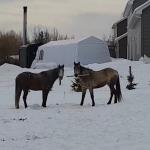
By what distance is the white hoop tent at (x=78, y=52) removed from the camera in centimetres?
4681

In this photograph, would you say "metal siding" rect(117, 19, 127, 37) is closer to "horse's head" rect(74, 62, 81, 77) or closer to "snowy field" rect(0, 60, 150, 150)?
"snowy field" rect(0, 60, 150, 150)

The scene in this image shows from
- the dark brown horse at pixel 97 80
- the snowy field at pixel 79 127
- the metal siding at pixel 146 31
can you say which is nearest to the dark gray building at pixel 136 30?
the metal siding at pixel 146 31

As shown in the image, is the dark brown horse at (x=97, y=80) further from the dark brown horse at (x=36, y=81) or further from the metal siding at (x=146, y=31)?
the metal siding at (x=146, y=31)

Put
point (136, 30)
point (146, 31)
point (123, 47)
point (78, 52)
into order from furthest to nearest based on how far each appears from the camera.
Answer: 1. point (123, 47)
2. point (78, 52)
3. point (136, 30)
4. point (146, 31)

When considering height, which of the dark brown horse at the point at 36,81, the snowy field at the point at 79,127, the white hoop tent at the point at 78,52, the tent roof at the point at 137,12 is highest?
the tent roof at the point at 137,12

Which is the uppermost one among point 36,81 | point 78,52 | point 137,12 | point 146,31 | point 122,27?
point 122,27

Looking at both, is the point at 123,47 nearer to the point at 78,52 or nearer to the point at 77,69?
the point at 78,52

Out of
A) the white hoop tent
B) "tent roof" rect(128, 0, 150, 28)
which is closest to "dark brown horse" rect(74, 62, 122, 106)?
"tent roof" rect(128, 0, 150, 28)

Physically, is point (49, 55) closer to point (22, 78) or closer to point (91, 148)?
point (22, 78)

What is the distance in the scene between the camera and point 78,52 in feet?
153

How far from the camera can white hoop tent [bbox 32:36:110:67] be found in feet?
154

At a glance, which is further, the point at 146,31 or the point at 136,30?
the point at 136,30

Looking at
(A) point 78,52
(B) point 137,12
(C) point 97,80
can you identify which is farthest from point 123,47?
(C) point 97,80

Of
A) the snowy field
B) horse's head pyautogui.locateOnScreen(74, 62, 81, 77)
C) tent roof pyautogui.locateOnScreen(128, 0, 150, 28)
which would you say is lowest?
the snowy field
